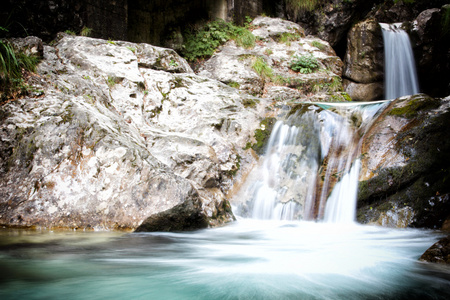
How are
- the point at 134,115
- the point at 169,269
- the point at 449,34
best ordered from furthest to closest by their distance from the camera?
the point at 449,34 → the point at 134,115 → the point at 169,269

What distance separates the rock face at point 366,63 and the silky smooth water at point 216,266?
7266mm

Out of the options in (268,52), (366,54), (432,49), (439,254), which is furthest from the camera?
(268,52)

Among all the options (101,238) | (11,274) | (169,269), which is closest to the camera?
(11,274)

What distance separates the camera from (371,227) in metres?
4.32

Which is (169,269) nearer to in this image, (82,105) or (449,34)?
(82,105)

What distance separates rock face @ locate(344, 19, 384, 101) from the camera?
10070 mm

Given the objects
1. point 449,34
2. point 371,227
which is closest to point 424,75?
point 449,34

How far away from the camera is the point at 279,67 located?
10.5m

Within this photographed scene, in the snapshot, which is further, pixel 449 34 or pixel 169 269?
pixel 449 34

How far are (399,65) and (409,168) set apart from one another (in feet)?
21.8

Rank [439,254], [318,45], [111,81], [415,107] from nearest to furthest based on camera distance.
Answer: [439,254], [415,107], [111,81], [318,45]

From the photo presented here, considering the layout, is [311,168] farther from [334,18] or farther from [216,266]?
[334,18]

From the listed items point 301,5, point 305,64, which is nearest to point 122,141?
point 305,64

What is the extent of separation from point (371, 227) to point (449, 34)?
815 cm
